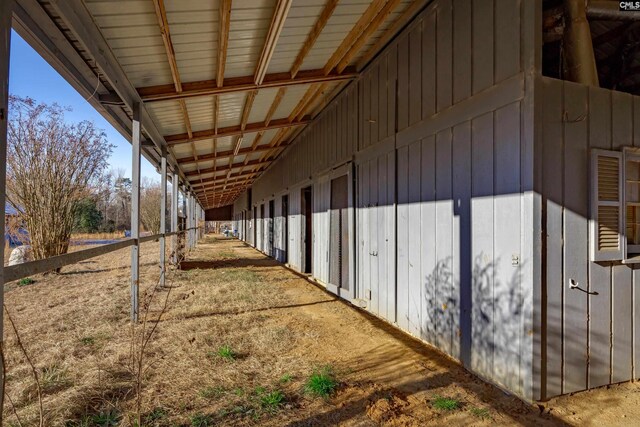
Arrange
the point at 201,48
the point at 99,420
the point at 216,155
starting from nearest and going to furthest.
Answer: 1. the point at 99,420
2. the point at 201,48
3. the point at 216,155

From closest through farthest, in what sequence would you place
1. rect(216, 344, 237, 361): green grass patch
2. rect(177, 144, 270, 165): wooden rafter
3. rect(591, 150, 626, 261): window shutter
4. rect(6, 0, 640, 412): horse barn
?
1. rect(6, 0, 640, 412): horse barn
2. rect(591, 150, 626, 261): window shutter
3. rect(216, 344, 237, 361): green grass patch
4. rect(177, 144, 270, 165): wooden rafter

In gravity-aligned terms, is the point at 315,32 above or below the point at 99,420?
above

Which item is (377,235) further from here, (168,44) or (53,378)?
(53,378)

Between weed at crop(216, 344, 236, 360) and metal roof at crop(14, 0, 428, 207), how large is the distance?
9.98ft

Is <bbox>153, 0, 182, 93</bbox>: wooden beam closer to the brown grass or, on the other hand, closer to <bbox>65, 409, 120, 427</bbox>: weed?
the brown grass

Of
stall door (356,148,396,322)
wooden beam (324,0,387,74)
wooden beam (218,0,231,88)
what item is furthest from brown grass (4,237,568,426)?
wooden beam (324,0,387,74)

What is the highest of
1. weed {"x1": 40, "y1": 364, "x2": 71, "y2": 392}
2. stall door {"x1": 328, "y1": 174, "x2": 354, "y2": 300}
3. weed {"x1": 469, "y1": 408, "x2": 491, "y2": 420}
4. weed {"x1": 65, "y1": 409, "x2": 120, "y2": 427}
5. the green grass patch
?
stall door {"x1": 328, "y1": 174, "x2": 354, "y2": 300}

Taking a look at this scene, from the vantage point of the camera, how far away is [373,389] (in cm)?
309

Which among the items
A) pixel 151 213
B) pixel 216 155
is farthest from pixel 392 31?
pixel 151 213

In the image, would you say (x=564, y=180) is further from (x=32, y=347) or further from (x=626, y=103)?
(x=32, y=347)

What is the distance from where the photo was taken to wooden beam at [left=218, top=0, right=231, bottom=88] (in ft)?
10.7

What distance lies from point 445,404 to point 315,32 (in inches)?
161

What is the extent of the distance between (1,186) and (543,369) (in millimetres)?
3862

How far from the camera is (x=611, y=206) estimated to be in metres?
3.11
